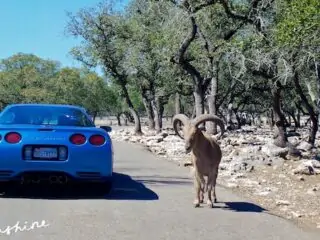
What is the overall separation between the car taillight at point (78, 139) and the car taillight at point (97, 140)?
12cm

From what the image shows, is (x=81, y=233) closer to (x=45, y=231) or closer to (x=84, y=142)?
(x=45, y=231)

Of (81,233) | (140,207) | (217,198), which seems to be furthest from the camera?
(217,198)

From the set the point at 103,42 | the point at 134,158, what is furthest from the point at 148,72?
the point at 134,158

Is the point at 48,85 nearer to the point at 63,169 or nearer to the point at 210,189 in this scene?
the point at 63,169

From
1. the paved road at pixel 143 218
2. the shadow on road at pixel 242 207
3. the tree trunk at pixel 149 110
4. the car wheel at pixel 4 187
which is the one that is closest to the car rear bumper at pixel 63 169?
the paved road at pixel 143 218

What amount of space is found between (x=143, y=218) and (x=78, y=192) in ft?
8.19

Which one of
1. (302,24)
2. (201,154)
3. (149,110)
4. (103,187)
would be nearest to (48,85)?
(149,110)

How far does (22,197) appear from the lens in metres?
9.16

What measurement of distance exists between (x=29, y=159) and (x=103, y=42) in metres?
29.8

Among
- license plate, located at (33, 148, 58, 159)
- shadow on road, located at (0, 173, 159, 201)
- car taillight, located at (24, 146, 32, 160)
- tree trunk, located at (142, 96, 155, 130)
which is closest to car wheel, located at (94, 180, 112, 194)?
shadow on road, located at (0, 173, 159, 201)

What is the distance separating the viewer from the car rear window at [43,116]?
9984 mm

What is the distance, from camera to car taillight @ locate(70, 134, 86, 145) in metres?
9.02

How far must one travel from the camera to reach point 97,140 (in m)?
9.17

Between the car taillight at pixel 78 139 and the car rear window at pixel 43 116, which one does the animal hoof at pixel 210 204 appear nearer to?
the car taillight at pixel 78 139
